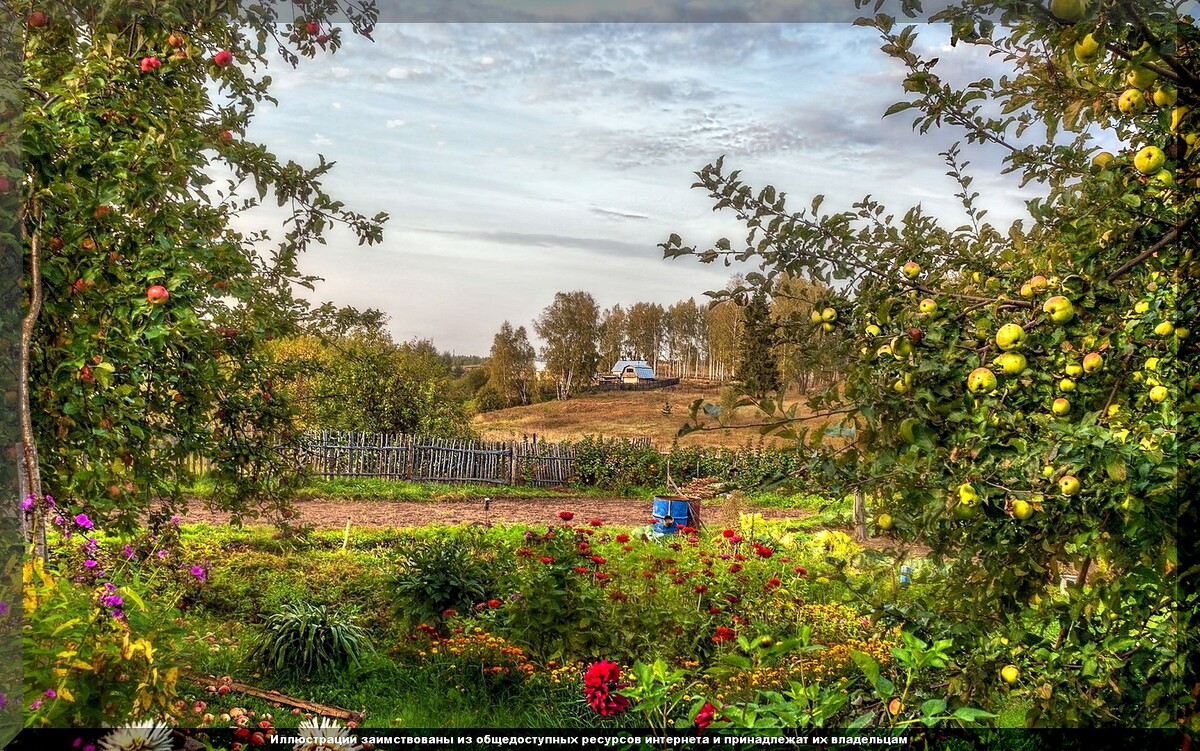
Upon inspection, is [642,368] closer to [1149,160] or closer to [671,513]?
[671,513]

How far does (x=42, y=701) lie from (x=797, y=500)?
7.18 meters

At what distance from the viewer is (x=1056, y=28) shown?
113 centimetres

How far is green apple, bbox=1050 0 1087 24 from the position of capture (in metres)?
0.92

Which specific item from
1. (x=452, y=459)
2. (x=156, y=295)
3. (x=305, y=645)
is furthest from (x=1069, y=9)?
(x=452, y=459)

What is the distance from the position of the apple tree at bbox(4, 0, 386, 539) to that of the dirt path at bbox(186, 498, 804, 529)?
3.17 metres

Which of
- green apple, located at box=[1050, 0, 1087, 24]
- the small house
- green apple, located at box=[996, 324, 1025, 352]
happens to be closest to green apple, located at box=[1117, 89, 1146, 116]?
green apple, located at box=[1050, 0, 1087, 24]

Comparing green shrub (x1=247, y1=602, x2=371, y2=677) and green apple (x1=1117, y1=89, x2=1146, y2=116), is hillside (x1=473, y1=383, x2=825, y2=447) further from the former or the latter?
green apple (x1=1117, y1=89, x2=1146, y2=116)

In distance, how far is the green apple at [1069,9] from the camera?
92 centimetres

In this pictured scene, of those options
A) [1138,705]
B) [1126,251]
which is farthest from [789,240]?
[1138,705]

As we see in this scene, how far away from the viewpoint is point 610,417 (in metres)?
5.85

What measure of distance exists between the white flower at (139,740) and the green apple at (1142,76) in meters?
1.67

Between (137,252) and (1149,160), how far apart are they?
6.58 feet

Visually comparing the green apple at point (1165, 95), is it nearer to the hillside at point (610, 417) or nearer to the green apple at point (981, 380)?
the green apple at point (981, 380)

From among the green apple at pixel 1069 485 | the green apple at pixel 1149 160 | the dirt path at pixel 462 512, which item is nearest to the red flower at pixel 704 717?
the green apple at pixel 1069 485
